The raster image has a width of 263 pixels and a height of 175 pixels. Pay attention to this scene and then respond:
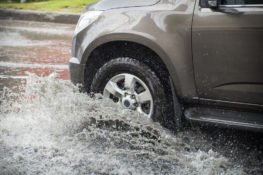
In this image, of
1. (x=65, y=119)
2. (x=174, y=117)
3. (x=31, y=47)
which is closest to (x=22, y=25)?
(x=31, y=47)

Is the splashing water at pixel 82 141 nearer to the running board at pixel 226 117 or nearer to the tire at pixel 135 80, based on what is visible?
the tire at pixel 135 80

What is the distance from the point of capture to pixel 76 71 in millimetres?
5062

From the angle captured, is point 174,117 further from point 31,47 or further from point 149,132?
point 31,47

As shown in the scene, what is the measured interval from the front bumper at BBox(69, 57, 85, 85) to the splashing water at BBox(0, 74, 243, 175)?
3.7 inches

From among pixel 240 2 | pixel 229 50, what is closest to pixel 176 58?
pixel 229 50

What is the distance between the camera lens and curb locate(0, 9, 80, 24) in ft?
41.4

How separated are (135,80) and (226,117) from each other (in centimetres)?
93

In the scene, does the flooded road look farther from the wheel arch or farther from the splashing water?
the wheel arch

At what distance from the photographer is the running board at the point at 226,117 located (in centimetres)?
411

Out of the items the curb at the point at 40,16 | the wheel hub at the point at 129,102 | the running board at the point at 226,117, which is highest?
the running board at the point at 226,117

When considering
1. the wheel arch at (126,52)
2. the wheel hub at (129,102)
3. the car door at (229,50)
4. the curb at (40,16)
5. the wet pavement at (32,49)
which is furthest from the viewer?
the curb at (40,16)

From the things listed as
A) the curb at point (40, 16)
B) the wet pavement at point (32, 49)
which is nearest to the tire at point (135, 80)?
the wet pavement at point (32, 49)

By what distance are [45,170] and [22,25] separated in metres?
8.81

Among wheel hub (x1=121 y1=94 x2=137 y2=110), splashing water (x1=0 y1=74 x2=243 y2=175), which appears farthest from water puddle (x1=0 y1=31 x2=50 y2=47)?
wheel hub (x1=121 y1=94 x2=137 y2=110)
